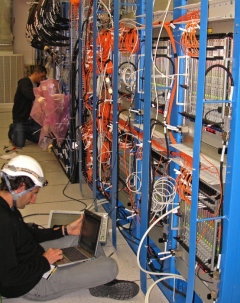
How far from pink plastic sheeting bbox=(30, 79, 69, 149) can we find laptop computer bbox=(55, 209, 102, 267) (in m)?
2.65

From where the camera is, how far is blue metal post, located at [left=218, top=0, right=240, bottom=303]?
1.93 metres

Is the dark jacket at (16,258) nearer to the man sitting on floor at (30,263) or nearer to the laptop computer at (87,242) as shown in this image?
the man sitting on floor at (30,263)

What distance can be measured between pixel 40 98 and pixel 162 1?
3405mm

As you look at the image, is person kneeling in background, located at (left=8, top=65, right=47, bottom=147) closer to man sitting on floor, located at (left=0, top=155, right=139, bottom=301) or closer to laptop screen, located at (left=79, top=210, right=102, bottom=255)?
laptop screen, located at (left=79, top=210, right=102, bottom=255)

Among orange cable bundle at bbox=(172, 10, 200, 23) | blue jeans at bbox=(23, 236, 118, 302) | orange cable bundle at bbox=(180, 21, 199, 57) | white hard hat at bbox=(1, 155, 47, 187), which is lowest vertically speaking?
blue jeans at bbox=(23, 236, 118, 302)

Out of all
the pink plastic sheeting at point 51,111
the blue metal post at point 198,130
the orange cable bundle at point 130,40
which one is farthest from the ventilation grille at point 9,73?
the blue metal post at point 198,130

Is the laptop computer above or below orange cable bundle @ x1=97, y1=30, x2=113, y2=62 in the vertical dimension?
below

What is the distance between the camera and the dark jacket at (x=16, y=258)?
7.76ft

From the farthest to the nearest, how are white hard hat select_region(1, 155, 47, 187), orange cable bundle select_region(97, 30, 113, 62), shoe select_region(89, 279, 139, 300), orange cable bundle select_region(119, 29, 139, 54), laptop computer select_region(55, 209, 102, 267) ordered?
1. orange cable bundle select_region(97, 30, 113, 62)
2. orange cable bundle select_region(119, 29, 139, 54)
3. laptop computer select_region(55, 209, 102, 267)
4. shoe select_region(89, 279, 139, 300)
5. white hard hat select_region(1, 155, 47, 187)

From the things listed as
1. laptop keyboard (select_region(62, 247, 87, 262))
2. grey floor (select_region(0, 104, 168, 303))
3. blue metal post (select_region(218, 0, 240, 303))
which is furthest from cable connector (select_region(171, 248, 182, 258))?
laptop keyboard (select_region(62, 247, 87, 262))

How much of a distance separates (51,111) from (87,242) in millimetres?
2966

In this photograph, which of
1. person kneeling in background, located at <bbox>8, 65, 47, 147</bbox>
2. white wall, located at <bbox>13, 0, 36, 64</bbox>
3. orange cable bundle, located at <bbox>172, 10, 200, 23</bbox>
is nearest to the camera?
orange cable bundle, located at <bbox>172, 10, 200, 23</bbox>

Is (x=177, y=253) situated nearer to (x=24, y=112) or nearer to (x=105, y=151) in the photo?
(x=105, y=151)

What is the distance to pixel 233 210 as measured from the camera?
82.3 inches
